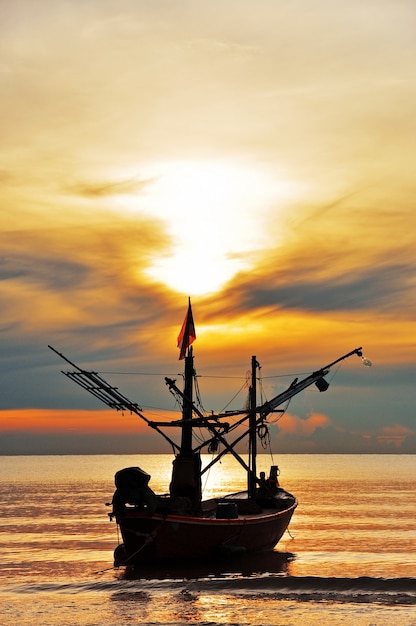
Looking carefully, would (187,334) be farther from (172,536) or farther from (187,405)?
(172,536)

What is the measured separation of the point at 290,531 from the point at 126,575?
103 feet

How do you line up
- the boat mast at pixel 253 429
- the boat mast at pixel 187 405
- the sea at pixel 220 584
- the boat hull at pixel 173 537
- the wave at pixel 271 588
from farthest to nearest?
the boat mast at pixel 253 429 < the boat mast at pixel 187 405 < the boat hull at pixel 173 537 < the wave at pixel 271 588 < the sea at pixel 220 584

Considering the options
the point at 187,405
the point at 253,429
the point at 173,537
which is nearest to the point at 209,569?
the point at 173,537

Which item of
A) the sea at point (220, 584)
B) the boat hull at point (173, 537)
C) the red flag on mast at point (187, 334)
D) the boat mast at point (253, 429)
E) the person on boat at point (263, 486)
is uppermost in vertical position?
the red flag on mast at point (187, 334)

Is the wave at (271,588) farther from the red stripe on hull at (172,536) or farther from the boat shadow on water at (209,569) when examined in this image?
the red stripe on hull at (172,536)

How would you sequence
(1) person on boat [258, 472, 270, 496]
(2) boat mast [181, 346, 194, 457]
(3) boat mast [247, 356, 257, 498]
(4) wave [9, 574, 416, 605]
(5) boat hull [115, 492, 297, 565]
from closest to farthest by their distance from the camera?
(4) wave [9, 574, 416, 605] → (5) boat hull [115, 492, 297, 565] → (2) boat mast [181, 346, 194, 457] → (1) person on boat [258, 472, 270, 496] → (3) boat mast [247, 356, 257, 498]

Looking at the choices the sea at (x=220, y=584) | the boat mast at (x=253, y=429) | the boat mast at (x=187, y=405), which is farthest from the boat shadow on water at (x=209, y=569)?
the boat mast at (x=253, y=429)

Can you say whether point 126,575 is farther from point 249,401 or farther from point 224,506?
point 249,401

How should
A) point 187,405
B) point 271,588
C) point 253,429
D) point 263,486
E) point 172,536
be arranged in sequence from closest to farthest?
point 271,588, point 172,536, point 187,405, point 263,486, point 253,429

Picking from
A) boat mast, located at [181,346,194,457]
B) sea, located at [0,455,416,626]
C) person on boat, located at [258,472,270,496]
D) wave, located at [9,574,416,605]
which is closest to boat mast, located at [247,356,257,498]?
person on boat, located at [258,472,270,496]

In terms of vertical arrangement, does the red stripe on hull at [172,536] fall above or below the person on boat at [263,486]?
below

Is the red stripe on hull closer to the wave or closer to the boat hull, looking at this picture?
the boat hull

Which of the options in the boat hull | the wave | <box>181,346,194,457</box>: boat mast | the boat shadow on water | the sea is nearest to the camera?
the sea

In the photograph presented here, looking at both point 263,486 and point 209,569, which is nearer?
point 209,569
